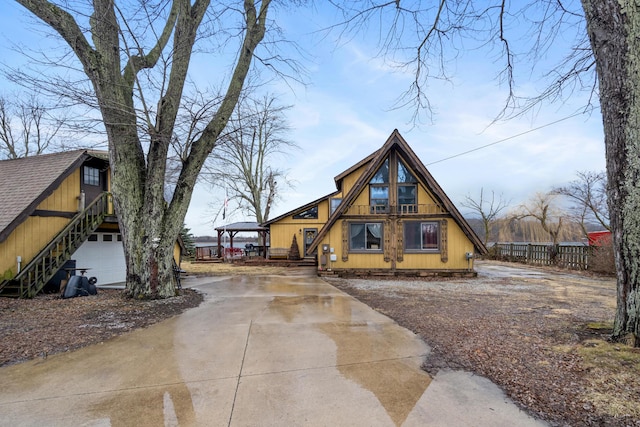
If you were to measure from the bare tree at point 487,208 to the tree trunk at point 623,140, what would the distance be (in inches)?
885

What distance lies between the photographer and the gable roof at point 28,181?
28.2 feet

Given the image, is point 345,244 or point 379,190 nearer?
point 345,244

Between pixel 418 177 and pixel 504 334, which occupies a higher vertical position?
pixel 418 177

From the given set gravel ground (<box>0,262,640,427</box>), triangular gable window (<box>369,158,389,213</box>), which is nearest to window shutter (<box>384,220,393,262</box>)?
triangular gable window (<box>369,158,389,213</box>)

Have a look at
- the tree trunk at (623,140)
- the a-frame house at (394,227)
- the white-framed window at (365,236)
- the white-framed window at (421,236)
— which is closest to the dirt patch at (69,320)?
the a-frame house at (394,227)

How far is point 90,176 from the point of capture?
11.3m

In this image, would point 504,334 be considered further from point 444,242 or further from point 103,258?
point 103,258

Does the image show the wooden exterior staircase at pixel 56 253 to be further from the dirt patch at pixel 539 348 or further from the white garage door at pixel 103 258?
the dirt patch at pixel 539 348

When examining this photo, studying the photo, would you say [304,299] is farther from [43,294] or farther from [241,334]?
[43,294]

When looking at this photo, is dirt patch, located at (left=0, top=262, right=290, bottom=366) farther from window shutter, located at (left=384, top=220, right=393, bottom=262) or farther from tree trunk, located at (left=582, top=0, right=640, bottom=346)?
window shutter, located at (left=384, top=220, right=393, bottom=262)

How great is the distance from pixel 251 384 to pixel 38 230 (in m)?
9.94

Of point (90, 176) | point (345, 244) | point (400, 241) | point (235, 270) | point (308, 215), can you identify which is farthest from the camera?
point (308, 215)

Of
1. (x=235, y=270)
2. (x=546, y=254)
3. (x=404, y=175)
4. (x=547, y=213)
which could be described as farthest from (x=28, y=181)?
(x=547, y=213)

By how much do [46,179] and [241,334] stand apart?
29.4ft
